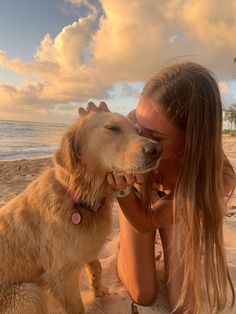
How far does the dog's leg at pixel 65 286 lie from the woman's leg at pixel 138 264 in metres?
0.68

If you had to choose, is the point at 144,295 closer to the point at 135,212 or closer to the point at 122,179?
the point at 135,212

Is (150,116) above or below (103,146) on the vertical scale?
above

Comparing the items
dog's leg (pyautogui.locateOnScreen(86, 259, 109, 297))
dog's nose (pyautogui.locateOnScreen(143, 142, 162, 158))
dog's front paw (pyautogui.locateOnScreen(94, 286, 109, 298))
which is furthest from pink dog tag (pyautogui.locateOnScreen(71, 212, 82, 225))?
dog's front paw (pyautogui.locateOnScreen(94, 286, 109, 298))

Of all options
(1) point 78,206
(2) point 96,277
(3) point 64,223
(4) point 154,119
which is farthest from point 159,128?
(2) point 96,277

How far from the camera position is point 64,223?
2570 millimetres

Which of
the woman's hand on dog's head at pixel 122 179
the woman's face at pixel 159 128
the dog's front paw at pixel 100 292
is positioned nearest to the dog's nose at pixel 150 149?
the woman's hand on dog's head at pixel 122 179

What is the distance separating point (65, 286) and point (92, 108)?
1.41 m

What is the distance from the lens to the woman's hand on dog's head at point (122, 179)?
2395mm

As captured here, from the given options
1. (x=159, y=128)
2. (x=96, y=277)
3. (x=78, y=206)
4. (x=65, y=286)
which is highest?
(x=159, y=128)

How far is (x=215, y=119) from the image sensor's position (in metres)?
2.51

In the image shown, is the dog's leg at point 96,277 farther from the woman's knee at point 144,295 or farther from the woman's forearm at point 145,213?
the woman's forearm at point 145,213

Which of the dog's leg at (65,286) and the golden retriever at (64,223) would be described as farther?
the dog's leg at (65,286)

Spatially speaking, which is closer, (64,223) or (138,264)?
(64,223)

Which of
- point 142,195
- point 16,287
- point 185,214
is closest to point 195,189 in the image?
Answer: point 185,214
